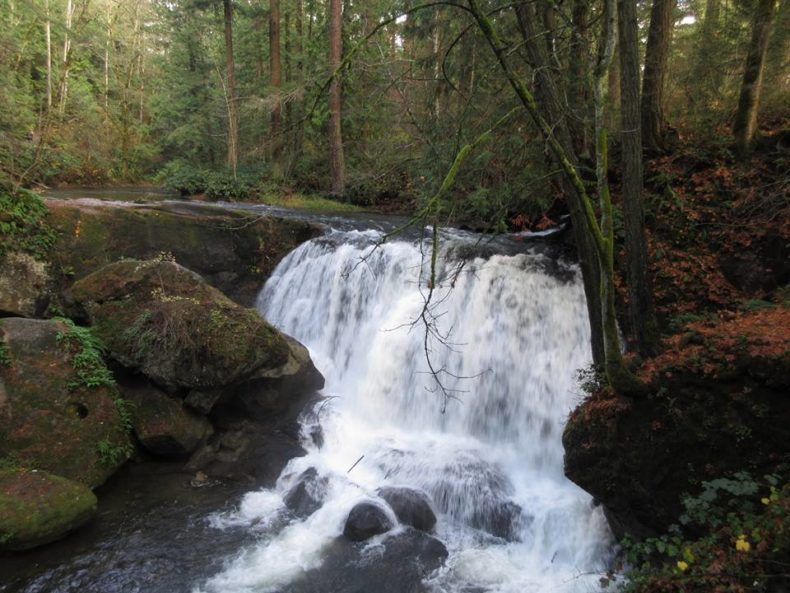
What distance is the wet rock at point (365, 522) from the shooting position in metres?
5.85

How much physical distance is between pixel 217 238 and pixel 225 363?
4719mm

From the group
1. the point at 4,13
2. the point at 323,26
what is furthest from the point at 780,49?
the point at 4,13

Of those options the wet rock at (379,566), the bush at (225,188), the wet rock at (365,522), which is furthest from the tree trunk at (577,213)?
the bush at (225,188)

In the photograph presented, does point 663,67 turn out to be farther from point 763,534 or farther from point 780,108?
point 763,534

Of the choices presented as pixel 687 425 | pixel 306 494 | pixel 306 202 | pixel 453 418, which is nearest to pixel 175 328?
pixel 306 494

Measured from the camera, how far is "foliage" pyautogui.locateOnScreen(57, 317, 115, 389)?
22.5 ft

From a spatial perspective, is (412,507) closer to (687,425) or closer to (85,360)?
(687,425)

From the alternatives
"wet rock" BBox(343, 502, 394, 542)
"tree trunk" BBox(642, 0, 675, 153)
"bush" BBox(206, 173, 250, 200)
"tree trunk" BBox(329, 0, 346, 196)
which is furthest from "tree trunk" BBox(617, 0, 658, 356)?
"bush" BBox(206, 173, 250, 200)

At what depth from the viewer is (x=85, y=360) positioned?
700 centimetres

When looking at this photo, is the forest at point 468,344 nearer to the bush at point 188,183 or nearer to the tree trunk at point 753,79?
the tree trunk at point 753,79

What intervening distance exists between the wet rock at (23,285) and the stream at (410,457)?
157 inches

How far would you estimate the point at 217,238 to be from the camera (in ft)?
37.0

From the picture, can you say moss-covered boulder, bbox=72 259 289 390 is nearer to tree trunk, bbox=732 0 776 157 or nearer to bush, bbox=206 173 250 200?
tree trunk, bbox=732 0 776 157

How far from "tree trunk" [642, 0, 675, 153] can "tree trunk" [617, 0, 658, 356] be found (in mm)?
2995
